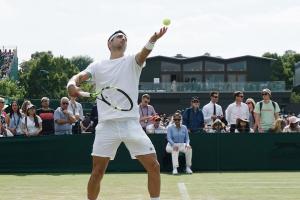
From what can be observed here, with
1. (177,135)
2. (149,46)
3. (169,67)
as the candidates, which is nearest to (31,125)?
(177,135)

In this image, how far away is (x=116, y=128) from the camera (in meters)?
7.89

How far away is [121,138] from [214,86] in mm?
53800

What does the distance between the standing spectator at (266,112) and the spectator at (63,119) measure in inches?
175

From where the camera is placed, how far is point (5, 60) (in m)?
63.8

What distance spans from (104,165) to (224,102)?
53.7 meters

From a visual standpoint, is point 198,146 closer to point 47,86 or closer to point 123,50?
point 123,50

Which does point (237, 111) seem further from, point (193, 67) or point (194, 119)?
point (193, 67)

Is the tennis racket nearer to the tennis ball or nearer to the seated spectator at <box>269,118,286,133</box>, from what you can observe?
the tennis ball

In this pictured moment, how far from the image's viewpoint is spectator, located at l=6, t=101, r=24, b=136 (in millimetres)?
16547

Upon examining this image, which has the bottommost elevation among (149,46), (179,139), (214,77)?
(179,139)

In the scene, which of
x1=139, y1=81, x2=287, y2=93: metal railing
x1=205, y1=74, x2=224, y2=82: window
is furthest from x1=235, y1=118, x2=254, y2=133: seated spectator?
x1=205, y1=74, x2=224, y2=82: window

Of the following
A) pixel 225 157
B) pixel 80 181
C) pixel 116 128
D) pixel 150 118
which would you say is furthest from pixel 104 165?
pixel 225 157

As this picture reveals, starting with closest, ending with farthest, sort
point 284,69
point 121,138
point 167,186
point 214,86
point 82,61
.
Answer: point 121,138
point 167,186
point 214,86
point 284,69
point 82,61

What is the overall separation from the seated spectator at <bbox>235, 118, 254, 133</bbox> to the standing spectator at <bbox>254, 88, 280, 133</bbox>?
0.27 meters
